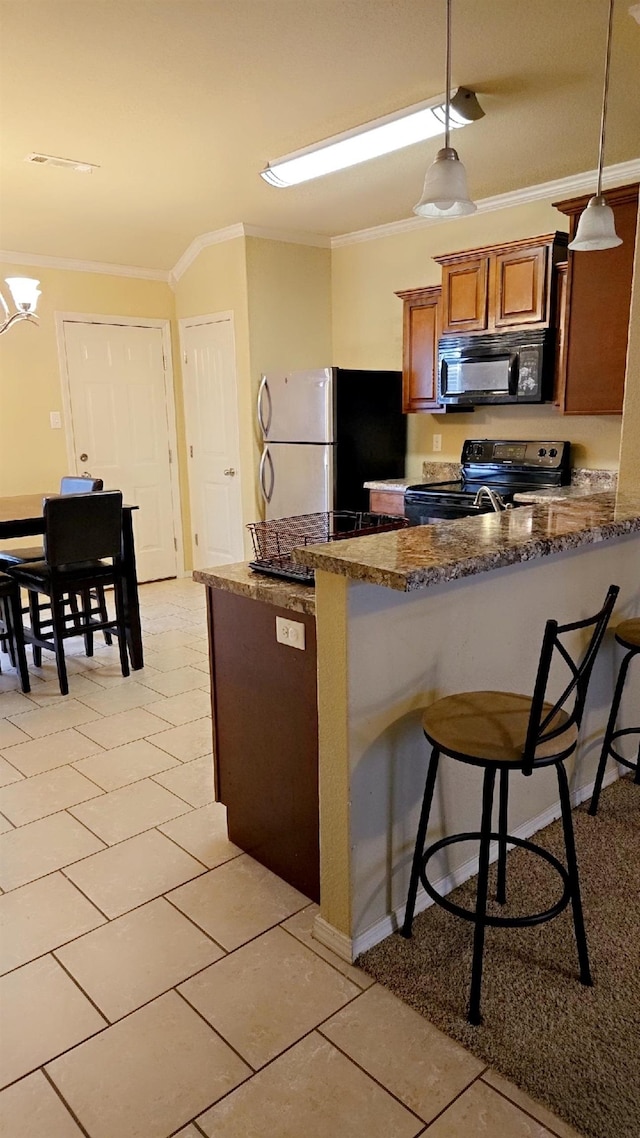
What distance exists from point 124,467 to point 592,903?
4736 mm

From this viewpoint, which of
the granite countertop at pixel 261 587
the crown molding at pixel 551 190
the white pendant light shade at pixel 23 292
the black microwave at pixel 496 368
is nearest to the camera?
the granite countertop at pixel 261 587

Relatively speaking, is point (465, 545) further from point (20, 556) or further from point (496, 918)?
point (20, 556)

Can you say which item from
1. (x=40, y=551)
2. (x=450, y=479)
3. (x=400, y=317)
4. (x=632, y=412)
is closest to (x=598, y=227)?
(x=632, y=412)

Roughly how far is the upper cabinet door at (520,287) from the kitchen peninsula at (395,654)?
201 cm

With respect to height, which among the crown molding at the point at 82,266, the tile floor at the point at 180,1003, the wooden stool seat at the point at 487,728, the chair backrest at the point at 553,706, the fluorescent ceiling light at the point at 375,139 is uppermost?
the fluorescent ceiling light at the point at 375,139

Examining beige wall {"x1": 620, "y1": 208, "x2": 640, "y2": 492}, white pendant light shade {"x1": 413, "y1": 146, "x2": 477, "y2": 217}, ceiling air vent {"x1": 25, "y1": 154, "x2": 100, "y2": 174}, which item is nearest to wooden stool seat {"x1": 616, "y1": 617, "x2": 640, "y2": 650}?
beige wall {"x1": 620, "y1": 208, "x2": 640, "y2": 492}

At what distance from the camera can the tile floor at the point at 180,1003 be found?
4.72 feet

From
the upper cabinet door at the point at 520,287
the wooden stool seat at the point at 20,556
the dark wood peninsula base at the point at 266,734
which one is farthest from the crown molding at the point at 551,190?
the wooden stool seat at the point at 20,556

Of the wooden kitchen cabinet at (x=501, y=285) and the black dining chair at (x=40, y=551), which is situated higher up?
the wooden kitchen cabinet at (x=501, y=285)

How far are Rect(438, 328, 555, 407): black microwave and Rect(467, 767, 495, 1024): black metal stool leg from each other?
2.88m

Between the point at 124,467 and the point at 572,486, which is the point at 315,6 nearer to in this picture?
the point at 572,486

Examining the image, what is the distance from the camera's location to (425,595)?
1.79 meters

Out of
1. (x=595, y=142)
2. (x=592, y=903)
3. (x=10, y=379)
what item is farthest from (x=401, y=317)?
(x=592, y=903)

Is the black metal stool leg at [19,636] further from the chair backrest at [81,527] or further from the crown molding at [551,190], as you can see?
the crown molding at [551,190]
